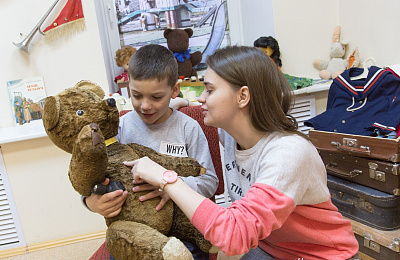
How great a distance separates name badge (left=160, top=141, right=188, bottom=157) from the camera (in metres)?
0.97

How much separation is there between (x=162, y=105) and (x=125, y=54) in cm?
117

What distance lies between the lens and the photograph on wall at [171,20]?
83.9 inches

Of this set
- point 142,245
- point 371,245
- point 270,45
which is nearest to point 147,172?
point 142,245

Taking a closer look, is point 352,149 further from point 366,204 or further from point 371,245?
point 371,245

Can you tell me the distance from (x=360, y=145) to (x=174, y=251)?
1.15 metres

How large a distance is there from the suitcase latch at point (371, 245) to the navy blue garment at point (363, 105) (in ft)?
1.62

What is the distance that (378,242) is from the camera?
1.40 m

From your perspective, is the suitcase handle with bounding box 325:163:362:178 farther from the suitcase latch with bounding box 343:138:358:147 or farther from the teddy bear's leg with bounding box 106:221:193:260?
the teddy bear's leg with bounding box 106:221:193:260

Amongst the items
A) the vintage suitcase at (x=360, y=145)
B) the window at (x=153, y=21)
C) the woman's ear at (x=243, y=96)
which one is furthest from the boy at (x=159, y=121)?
the window at (x=153, y=21)

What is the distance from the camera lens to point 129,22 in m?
2.14

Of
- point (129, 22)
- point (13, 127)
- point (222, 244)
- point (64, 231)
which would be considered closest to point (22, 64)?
point (13, 127)

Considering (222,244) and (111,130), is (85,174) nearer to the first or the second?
(111,130)

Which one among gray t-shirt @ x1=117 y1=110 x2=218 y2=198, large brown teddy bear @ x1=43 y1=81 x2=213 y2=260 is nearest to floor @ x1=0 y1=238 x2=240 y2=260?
gray t-shirt @ x1=117 y1=110 x2=218 y2=198

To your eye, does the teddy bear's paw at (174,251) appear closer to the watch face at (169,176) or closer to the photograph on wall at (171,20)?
the watch face at (169,176)
